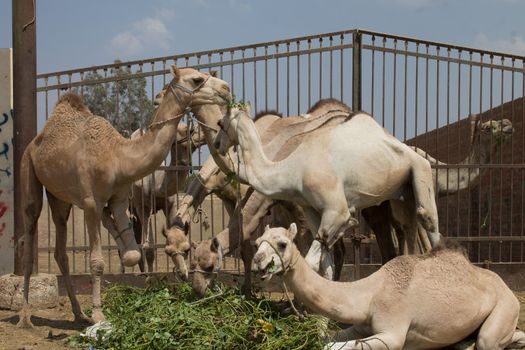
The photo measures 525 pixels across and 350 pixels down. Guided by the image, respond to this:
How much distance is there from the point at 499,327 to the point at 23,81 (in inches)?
228

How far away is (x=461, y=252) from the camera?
6109mm

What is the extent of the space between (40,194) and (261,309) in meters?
3.03

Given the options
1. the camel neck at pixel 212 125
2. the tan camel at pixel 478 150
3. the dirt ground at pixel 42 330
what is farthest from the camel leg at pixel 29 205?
the tan camel at pixel 478 150

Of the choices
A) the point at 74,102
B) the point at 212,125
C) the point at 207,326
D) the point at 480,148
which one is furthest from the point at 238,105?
the point at 480,148

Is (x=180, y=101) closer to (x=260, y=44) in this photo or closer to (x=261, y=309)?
(x=261, y=309)

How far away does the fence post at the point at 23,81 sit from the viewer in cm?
884

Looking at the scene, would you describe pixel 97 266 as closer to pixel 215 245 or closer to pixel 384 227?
pixel 215 245

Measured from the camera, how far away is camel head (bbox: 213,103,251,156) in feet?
24.9

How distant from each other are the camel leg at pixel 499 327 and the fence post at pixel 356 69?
4.90 meters

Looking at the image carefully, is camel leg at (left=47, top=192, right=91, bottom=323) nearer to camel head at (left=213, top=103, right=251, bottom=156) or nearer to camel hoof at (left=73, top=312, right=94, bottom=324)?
camel hoof at (left=73, top=312, right=94, bottom=324)

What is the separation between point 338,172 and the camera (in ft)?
23.4

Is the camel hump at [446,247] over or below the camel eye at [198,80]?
below

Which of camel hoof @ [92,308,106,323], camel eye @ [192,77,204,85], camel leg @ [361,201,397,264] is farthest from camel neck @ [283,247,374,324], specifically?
camel leg @ [361,201,397,264]

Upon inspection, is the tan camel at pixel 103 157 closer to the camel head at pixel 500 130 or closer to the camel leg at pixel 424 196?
the camel leg at pixel 424 196
